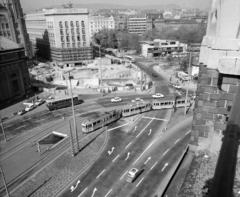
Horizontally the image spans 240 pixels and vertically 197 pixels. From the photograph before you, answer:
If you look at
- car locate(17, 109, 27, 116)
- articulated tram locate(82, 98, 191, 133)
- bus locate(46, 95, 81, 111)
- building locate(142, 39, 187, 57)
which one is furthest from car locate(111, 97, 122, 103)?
building locate(142, 39, 187, 57)

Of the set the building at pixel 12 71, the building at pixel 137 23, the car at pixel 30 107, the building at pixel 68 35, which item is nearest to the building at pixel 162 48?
the building at pixel 68 35

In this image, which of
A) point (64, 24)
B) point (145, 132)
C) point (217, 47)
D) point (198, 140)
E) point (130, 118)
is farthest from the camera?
point (64, 24)

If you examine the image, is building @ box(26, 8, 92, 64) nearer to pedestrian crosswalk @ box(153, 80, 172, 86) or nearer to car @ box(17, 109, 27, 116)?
pedestrian crosswalk @ box(153, 80, 172, 86)

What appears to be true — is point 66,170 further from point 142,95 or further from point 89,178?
point 142,95

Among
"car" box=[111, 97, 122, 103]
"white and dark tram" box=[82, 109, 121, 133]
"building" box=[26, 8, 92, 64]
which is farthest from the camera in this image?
"building" box=[26, 8, 92, 64]

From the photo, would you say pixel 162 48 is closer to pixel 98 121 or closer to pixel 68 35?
pixel 68 35

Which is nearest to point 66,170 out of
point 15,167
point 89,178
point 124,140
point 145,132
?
point 89,178
